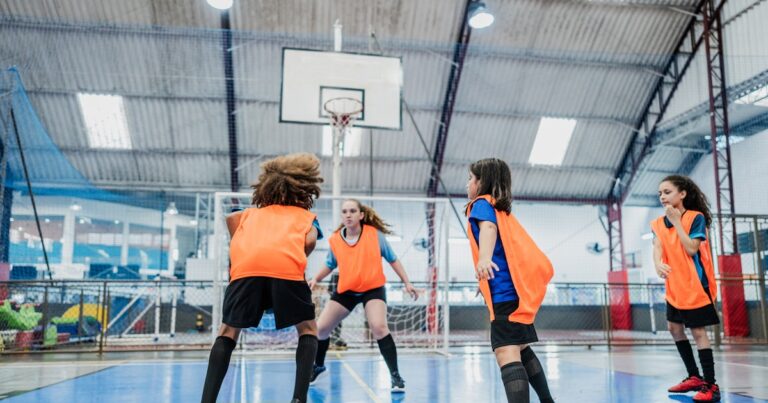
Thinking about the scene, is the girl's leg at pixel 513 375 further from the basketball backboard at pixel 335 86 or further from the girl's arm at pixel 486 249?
the basketball backboard at pixel 335 86

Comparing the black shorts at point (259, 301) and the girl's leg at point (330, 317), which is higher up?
the black shorts at point (259, 301)

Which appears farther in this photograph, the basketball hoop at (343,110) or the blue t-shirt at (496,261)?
the basketball hoop at (343,110)

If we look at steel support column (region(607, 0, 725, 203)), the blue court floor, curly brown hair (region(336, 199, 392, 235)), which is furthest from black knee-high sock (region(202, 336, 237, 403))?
steel support column (region(607, 0, 725, 203))

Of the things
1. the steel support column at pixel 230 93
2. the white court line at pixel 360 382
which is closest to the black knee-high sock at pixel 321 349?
the white court line at pixel 360 382

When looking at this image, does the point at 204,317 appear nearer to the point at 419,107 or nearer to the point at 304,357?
the point at 419,107

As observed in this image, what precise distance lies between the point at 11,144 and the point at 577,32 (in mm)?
13571

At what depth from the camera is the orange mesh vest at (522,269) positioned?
2.78 m

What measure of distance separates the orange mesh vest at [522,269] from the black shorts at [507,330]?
2cm

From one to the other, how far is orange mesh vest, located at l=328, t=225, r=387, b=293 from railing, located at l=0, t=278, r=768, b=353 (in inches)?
34.8

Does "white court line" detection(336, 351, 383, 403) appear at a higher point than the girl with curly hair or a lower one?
lower

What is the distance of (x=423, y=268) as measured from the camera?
18.8 meters

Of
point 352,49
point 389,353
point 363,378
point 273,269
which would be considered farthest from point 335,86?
point 273,269

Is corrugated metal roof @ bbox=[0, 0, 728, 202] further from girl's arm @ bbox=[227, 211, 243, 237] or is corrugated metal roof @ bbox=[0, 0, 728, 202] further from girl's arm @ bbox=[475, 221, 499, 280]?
girl's arm @ bbox=[475, 221, 499, 280]

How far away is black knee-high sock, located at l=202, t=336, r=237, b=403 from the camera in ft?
9.00
